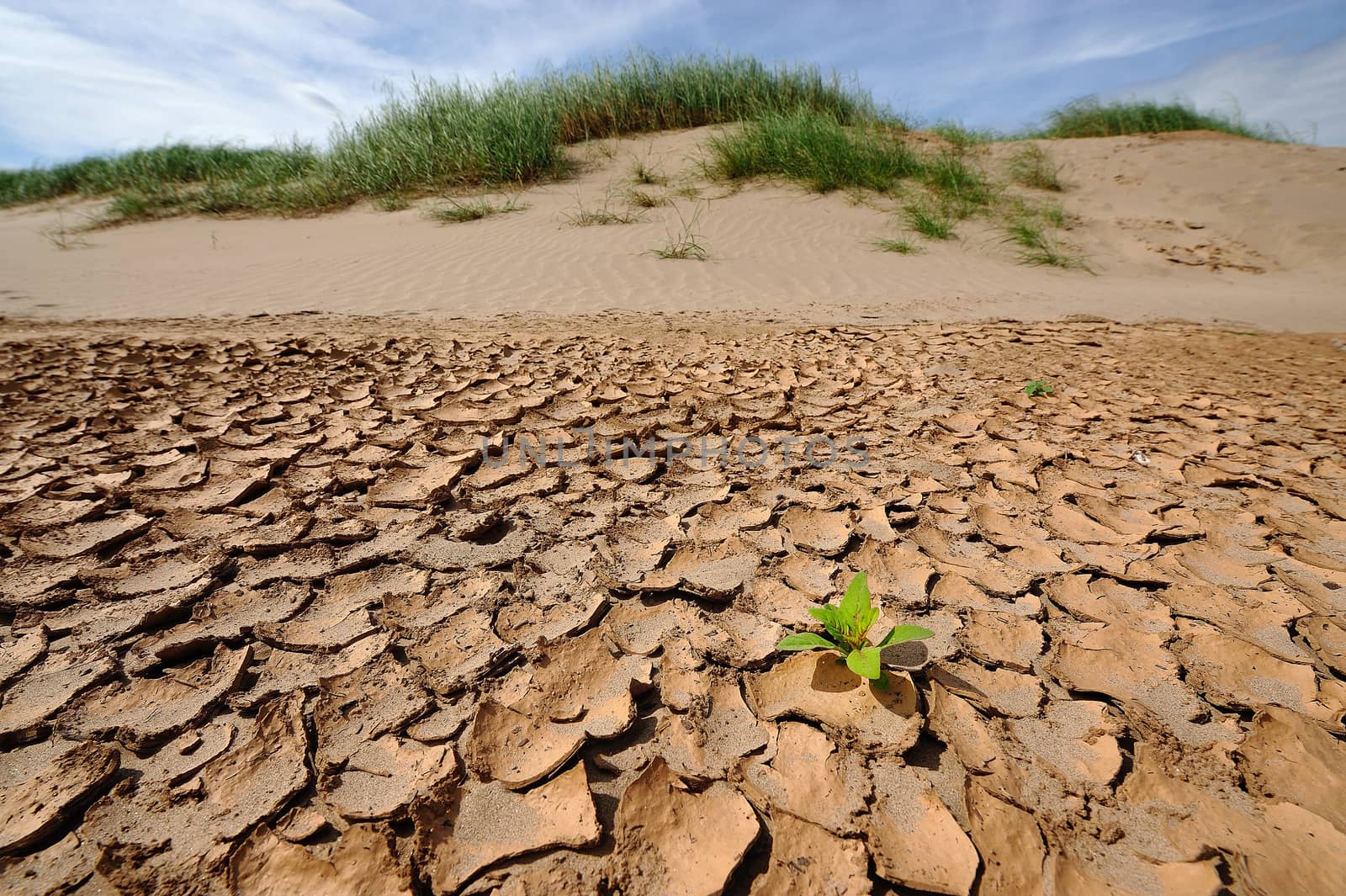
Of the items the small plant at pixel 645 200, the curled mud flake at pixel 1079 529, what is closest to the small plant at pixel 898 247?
the small plant at pixel 645 200

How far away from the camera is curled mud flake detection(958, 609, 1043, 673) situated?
39.7 inches

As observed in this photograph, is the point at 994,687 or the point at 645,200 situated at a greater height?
the point at 645,200

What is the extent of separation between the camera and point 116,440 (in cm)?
181

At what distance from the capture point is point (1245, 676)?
957 millimetres

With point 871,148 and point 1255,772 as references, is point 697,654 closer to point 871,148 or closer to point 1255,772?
point 1255,772

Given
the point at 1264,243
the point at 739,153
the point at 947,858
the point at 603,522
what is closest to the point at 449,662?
the point at 603,522

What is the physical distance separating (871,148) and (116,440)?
6781mm

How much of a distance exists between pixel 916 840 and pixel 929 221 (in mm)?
5898

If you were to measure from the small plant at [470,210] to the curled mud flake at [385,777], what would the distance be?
598 centimetres

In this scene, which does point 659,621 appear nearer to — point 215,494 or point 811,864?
point 811,864

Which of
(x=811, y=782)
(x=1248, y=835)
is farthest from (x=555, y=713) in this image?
(x=1248, y=835)

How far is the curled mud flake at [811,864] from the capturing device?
0.69 metres

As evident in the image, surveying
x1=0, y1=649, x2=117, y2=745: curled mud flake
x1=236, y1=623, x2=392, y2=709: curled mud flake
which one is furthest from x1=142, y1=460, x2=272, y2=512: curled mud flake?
x1=236, y1=623, x2=392, y2=709: curled mud flake

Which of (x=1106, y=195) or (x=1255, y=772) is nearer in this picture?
(x=1255, y=772)
